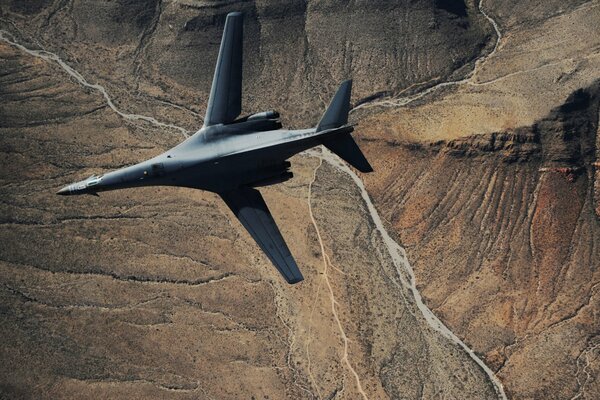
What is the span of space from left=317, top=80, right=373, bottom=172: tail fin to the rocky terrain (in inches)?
691

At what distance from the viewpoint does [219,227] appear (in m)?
72.5

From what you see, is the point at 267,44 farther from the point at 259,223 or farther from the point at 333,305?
the point at 333,305

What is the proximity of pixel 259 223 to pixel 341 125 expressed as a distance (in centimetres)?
1126

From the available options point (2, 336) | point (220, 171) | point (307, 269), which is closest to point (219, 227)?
point (307, 269)

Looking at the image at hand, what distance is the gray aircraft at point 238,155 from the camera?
55.5m

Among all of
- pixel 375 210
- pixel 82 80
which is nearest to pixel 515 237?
pixel 375 210

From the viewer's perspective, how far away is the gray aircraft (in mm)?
55469

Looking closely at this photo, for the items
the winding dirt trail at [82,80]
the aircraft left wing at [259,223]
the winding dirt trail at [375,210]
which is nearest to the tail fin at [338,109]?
the aircraft left wing at [259,223]

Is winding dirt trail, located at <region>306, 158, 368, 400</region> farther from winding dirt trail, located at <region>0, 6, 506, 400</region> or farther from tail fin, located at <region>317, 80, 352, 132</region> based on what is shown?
tail fin, located at <region>317, 80, 352, 132</region>

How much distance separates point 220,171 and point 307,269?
19.0 meters

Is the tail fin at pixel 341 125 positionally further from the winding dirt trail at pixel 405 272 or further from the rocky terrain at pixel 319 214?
the winding dirt trail at pixel 405 272

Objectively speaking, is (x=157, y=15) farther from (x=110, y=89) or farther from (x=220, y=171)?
(x=220, y=171)

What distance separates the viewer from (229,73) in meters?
59.8

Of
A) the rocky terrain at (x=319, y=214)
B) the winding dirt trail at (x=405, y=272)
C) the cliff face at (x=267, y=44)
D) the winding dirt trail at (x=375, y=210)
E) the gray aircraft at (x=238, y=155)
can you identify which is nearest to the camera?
the gray aircraft at (x=238, y=155)
